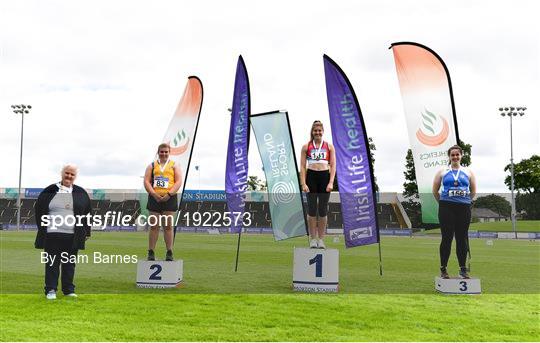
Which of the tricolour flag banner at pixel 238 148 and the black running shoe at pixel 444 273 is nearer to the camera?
the black running shoe at pixel 444 273

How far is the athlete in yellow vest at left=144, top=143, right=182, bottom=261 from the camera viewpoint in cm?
802

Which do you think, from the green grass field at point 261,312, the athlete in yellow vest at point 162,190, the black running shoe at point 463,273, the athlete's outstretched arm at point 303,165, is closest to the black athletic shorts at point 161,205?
the athlete in yellow vest at point 162,190

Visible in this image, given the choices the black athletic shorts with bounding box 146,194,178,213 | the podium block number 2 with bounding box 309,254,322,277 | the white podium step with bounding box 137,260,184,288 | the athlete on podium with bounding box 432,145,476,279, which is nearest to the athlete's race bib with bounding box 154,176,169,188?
the black athletic shorts with bounding box 146,194,178,213

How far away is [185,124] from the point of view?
1065cm

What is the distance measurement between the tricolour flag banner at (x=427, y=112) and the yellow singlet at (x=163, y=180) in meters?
4.02

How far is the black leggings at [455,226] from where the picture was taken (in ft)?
25.0

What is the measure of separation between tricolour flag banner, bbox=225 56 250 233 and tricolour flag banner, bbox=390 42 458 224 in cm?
304

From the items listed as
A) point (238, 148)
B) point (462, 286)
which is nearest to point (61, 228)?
point (238, 148)

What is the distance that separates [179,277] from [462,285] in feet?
14.4

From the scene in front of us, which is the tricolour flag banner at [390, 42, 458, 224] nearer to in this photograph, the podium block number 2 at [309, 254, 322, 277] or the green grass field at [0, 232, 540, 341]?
the green grass field at [0, 232, 540, 341]

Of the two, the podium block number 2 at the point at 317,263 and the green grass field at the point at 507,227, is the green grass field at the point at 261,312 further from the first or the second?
the green grass field at the point at 507,227

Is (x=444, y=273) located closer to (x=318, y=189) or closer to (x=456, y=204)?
(x=456, y=204)

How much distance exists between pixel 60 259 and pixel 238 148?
4.25m

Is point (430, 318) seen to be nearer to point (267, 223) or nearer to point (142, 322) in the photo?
point (142, 322)
